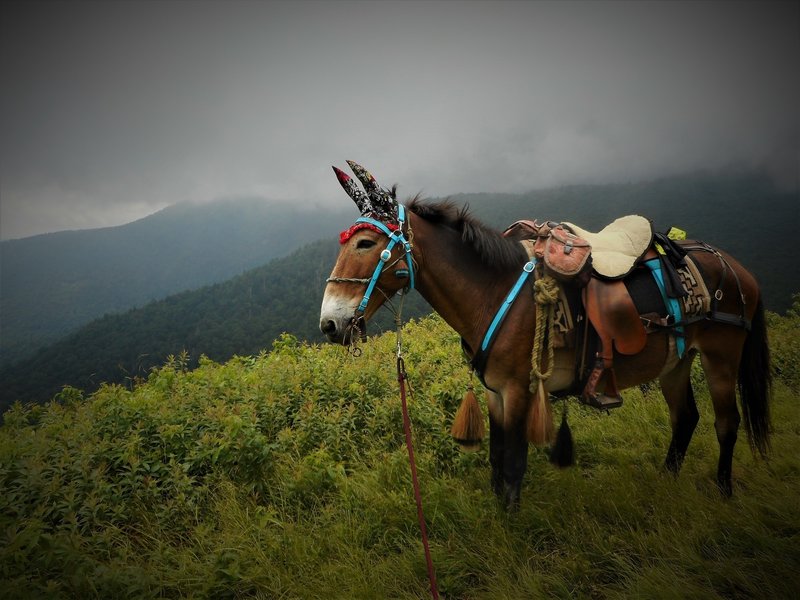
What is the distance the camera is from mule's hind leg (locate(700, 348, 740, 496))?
304 centimetres

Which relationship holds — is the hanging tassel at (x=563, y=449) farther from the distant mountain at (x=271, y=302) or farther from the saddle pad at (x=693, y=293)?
the distant mountain at (x=271, y=302)

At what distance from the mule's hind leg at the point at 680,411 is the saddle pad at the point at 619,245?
4.27 feet

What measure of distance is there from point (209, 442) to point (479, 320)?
2858mm

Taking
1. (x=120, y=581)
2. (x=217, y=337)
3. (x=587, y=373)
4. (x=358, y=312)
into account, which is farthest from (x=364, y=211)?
(x=217, y=337)

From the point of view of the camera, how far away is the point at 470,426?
9.94 feet

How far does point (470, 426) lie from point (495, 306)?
3.47 ft

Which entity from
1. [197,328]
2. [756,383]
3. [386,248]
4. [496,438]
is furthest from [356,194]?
[197,328]

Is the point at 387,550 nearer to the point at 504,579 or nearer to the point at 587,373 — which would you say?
the point at 504,579

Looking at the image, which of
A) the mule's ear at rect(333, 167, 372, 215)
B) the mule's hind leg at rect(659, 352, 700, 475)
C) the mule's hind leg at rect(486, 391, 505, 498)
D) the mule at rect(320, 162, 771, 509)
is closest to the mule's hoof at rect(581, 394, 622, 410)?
the mule at rect(320, 162, 771, 509)

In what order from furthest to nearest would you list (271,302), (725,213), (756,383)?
(271,302) → (725,213) → (756,383)

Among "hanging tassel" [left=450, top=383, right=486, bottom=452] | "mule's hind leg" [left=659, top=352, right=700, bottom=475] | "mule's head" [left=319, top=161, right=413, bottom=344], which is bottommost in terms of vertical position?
"mule's hind leg" [left=659, top=352, right=700, bottom=475]

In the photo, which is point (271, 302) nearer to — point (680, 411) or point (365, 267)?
point (365, 267)

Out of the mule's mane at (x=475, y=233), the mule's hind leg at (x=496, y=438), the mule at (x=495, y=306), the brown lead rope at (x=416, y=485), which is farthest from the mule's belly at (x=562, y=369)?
the brown lead rope at (x=416, y=485)

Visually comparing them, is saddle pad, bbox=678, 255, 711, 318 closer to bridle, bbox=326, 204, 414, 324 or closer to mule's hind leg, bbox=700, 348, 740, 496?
mule's hind leg, bbox=700, 348, 740, 496
